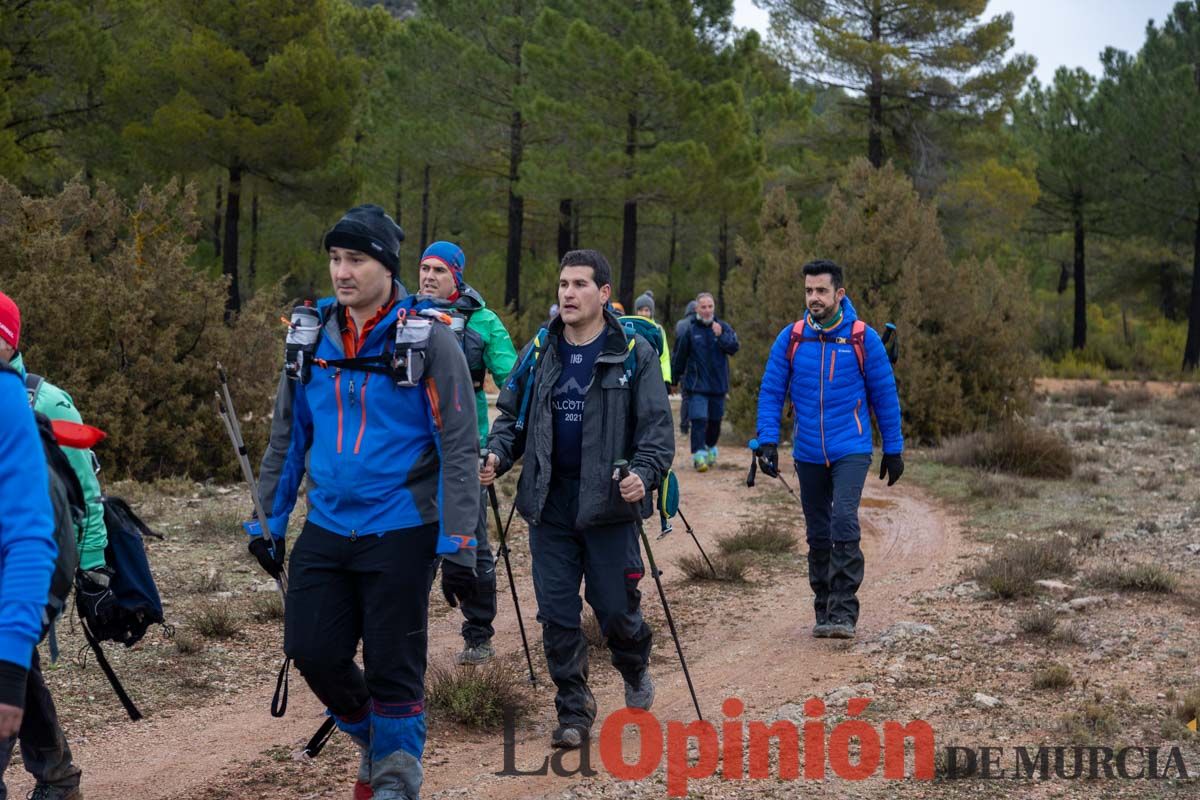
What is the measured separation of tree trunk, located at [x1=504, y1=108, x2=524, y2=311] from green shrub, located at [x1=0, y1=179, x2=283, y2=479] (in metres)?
17.9

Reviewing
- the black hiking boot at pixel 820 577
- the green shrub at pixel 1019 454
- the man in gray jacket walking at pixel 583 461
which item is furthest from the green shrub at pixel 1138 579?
the green shrub at pixel 1019 454

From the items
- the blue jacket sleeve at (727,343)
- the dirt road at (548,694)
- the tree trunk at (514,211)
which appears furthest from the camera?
the tree trunk at (514,211)

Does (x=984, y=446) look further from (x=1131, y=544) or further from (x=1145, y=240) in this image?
(x=1145, y=240)

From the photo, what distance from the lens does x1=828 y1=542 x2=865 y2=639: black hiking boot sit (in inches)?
301

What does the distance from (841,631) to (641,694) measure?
6.81 ft

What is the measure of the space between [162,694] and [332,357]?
291 cm

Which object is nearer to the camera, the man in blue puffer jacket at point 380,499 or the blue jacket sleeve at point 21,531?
the blue jacket sleeve at point 21,531

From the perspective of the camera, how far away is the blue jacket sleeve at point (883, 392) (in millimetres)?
7684

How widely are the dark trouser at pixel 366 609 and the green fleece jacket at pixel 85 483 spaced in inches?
27.4

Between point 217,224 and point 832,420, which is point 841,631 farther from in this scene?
point 217,224

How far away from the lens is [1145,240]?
129 feet

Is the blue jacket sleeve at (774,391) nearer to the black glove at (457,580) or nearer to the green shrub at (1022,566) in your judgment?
the green shrub at (1022,566)

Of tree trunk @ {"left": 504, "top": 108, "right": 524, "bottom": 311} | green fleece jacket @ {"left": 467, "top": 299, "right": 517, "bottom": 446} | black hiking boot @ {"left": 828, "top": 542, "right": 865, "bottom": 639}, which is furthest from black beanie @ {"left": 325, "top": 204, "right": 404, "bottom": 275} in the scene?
tree trunk @ {"left": 504, "top": 108, "right": 524, "bottom": 311}

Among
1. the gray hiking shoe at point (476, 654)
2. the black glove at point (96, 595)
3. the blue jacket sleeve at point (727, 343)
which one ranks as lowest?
the gray hiking shoe at point (476, 654)
